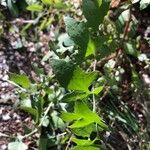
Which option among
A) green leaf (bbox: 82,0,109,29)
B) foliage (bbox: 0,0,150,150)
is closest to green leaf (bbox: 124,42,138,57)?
foliage (bbox: 0,0,150,150)

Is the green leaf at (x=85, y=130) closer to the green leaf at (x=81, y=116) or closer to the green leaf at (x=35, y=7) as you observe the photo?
the green leaf at (x=81, y=116)

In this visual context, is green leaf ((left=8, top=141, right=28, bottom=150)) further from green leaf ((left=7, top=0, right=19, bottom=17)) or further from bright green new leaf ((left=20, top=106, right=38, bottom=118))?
green leaf ((left=7, top=0, right=19, bottom=17))

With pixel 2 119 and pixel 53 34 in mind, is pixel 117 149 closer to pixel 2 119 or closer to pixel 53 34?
pixel 2 119

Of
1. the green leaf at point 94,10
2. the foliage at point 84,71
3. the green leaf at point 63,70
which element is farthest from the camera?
the foliage at point 84,71

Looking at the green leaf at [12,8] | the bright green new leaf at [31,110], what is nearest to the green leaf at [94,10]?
the bright green new leaf at [31,110]

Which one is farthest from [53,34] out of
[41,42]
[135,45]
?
[135,45]
